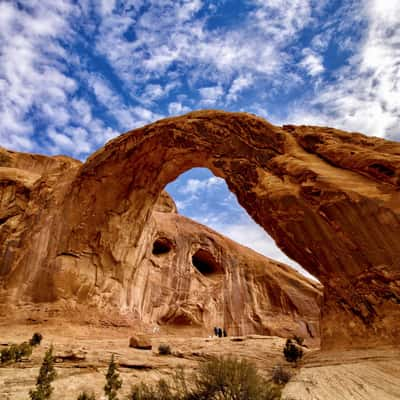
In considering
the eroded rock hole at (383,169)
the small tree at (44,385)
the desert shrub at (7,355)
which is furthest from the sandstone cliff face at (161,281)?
the eroded rock hole at (383,169)

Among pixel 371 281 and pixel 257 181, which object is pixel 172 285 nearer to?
pixel 257 181

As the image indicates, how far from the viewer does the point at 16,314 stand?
13.6 meters

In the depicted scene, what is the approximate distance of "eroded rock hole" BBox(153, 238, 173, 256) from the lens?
25.5 meters

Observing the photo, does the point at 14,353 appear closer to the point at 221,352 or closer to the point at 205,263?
the point at 221,352

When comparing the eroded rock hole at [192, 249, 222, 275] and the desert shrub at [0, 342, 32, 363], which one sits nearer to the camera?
the desert shrub at [0, 342, 32, 363]

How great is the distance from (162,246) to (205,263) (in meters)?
4.18

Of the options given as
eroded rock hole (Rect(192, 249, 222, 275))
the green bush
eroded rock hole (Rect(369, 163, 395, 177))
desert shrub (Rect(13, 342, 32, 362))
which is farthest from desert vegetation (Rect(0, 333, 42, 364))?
eroded rock hole (Rect(192, 249, 222, 275))

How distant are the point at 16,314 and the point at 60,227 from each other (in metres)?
4.05

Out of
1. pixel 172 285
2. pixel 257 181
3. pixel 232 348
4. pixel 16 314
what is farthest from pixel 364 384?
pixel 172 285

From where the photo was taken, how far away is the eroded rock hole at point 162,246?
2552 cm

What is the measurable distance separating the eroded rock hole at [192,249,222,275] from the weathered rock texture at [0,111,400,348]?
955 centimetres

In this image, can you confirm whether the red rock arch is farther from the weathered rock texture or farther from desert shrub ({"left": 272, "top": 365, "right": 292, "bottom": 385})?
desert shrub ({"left": 272, "top": 365, "right": 292, "bottom": 385})

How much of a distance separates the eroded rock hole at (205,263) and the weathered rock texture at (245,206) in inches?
376

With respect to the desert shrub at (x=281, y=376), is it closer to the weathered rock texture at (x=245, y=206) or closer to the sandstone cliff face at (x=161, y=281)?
the weathered rock texture at (x=245, y=206)
